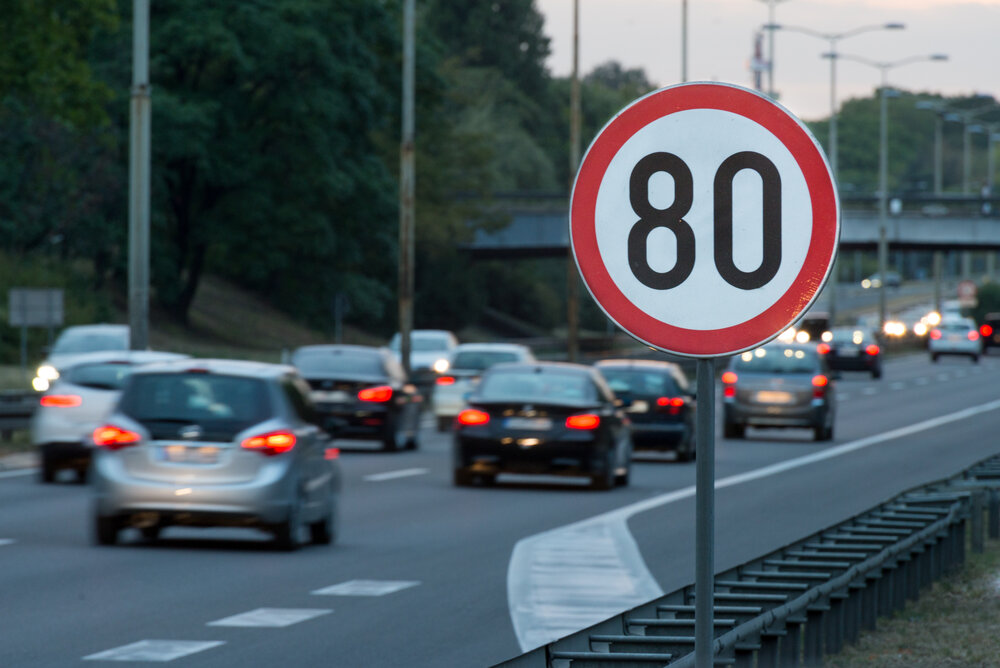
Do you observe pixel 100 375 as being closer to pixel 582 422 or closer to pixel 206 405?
pixel 582 422

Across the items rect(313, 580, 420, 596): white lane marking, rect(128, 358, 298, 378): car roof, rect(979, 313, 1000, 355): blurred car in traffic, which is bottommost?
rect(979, 313, 1000, 355): blurred car in traffic

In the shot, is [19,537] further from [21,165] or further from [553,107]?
[553,107]

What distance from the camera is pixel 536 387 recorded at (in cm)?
2297

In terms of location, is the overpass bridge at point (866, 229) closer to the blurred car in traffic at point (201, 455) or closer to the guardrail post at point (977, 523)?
the blurred car in traffic at point (201, 455)

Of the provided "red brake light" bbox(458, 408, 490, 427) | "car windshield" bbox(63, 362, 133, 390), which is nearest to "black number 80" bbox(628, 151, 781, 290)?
"red brake light" bbox(458, 408, 490, 427)

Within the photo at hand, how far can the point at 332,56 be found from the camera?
61.9 m

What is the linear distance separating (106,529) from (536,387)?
8257mm

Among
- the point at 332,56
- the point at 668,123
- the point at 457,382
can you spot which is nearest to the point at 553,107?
the point at 332,56

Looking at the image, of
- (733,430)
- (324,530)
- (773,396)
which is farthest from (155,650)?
(733,430)

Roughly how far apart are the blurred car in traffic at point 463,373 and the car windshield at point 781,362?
3.66m

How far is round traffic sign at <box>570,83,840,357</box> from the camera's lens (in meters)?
5.00

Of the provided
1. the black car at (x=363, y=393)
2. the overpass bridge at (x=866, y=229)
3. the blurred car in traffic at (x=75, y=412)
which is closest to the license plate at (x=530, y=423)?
the blurred car in traffic at (x=75, y=412)

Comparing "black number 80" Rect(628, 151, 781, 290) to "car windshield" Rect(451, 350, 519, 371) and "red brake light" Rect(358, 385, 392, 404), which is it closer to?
"red brake light" Rect(358, 385, 392, 404)

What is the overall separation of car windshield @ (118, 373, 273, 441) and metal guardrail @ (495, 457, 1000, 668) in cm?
489
